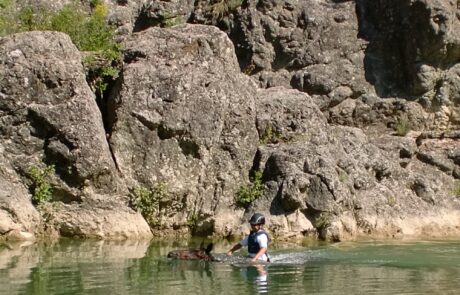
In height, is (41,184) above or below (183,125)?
below

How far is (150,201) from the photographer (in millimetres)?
20500

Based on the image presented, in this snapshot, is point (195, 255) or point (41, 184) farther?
point (41, 184)

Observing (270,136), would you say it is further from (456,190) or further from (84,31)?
(84,31)

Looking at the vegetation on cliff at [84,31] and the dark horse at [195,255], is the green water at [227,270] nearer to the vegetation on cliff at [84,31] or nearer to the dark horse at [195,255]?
the dark horse at [195,255]

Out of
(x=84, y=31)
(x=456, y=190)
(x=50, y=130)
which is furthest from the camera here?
(x=456, y=190)

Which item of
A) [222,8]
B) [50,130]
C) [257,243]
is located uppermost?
[222,8]

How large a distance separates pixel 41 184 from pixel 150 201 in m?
2.70

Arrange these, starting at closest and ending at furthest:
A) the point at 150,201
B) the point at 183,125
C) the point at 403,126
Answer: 1. the point at 150,201
2. the point at 183,125
3. the point at 403,126

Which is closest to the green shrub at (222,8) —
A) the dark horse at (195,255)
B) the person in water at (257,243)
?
the person in water at (257,243)

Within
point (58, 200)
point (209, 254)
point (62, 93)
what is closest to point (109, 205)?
point (58, 200)

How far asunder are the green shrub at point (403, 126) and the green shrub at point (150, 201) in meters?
8.87

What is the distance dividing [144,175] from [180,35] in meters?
4.05

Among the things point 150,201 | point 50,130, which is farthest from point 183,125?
point 50,130

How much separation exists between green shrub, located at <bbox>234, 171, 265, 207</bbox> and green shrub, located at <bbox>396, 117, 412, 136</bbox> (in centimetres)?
672
